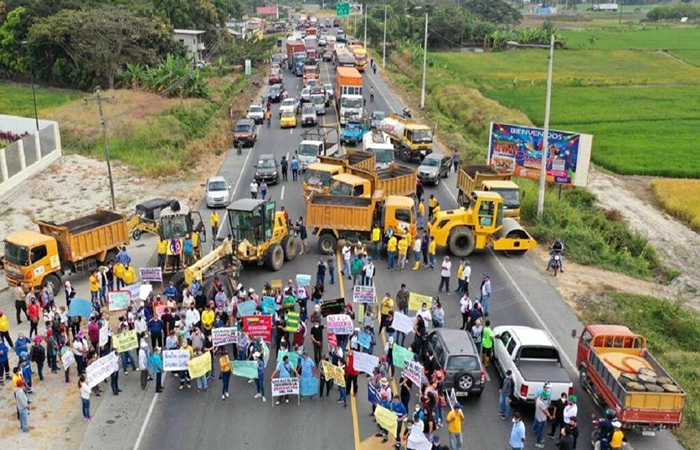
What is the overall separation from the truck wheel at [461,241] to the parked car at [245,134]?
25.9 metres

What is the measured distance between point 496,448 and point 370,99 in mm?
58696

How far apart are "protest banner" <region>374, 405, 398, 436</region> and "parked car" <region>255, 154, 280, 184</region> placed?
26.1 meters

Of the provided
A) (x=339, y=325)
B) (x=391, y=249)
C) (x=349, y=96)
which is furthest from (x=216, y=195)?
(x=349, y=96)

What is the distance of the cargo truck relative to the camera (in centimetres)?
5816

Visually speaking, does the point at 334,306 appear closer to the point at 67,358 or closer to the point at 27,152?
the point at 67,358

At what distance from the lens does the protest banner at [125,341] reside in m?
19.4

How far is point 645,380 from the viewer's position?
56.9 feet

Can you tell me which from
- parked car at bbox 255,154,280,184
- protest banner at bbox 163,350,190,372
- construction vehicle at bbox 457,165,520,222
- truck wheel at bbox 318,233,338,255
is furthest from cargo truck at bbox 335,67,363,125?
protest banner at bbox 163,350,190,372

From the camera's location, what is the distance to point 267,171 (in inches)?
1626

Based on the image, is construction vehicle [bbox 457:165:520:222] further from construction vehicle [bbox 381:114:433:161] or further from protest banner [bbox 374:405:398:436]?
protest banner [bbox 374:405:398:436]

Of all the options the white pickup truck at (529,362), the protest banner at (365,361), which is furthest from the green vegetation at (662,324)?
the protest banner at (365,361)

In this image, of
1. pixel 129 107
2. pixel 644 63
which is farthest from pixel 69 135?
pixel 644 63

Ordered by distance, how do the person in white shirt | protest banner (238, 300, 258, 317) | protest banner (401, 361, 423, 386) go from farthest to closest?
the person in white shirt
protest banner (238, 300, 258, 317)
protest banner (401, 361, 423, 386)

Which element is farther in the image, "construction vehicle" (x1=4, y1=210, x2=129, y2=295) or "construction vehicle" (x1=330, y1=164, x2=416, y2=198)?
"construction vehicle" (x1=330, y1=164, x2=416, y2=198)
